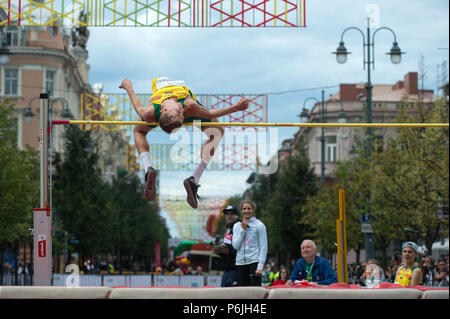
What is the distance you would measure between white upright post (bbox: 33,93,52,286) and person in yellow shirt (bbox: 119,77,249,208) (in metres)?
1.23

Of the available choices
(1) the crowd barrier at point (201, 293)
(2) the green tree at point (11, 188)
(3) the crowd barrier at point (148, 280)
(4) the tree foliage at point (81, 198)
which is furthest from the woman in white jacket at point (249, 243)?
(4) the tree foliage at point (81, 198)

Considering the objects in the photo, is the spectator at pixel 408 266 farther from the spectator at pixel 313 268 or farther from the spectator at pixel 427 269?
the spectator at pixel 427 269

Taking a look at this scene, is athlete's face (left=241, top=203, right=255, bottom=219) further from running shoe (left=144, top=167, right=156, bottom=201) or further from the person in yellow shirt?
running shoe (left=144, top=167, right=156, bottom=201)

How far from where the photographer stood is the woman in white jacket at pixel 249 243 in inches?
396

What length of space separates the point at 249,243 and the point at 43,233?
8.37 ft

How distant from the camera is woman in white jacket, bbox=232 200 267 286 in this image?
33.0ft

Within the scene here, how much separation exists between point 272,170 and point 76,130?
28.0 m

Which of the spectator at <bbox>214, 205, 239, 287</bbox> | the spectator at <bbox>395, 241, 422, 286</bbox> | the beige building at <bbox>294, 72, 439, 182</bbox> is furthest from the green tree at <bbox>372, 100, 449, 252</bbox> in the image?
the beige building at <bbox>294, 72, 439, 182</bbox>

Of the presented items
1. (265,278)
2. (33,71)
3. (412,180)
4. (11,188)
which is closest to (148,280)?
(265,278)

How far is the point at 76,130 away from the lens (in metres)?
39.0

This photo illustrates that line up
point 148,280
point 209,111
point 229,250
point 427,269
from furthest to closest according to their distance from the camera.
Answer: point 148,280
point 427,269
point 209,111
point 229,250

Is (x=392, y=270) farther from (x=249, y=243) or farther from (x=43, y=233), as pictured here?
(x=43, y=233)

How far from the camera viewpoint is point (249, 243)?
399 inches

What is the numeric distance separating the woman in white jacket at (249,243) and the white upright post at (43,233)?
91.4 inches
